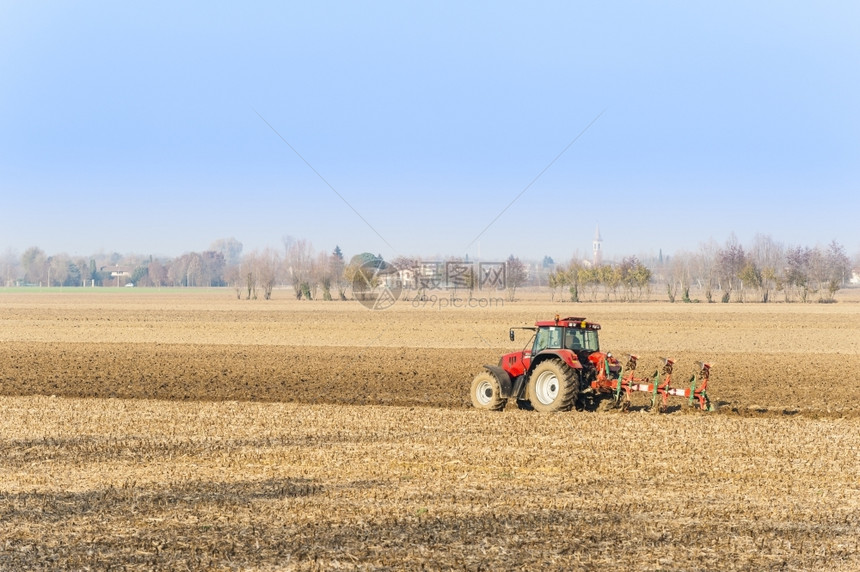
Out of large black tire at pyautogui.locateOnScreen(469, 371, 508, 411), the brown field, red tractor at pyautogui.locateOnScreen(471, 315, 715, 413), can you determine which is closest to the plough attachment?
red tractor at pyautogui.locateOnScreen(471, 315, 715, 413)

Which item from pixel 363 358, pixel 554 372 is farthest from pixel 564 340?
pixel 363 358

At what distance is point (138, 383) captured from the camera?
26453 millimetres

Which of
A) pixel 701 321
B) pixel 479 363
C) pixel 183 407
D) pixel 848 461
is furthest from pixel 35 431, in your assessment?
pixel 701 321

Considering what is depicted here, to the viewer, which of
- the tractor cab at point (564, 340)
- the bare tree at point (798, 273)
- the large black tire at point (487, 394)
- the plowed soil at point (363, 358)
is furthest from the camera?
the bare tree at point (798, 273)

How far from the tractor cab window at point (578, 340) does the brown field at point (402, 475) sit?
4.54 ft

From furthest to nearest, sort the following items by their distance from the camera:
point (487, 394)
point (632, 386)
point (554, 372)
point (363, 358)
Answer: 1. point (363, 358)
2. point (487, 394)
3. point (554, 372)
4. point (632, 386)

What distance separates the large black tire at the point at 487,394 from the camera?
20.8 metres

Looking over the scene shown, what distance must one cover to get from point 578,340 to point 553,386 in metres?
1.13

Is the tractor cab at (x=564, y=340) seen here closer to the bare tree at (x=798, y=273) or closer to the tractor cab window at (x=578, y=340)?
the tractor cab window at (x=578, y=340)

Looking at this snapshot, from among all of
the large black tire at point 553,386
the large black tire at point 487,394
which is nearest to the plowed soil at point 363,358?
the large black tire at point 487,394

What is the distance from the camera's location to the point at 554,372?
19641 mm

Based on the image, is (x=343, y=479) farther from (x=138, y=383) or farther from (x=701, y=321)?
(x=701, y=321)

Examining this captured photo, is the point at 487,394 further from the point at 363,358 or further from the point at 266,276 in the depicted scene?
the point at 266,276

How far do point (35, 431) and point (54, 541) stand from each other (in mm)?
8243
